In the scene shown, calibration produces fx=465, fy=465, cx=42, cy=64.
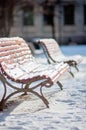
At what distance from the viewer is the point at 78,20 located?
155 ft

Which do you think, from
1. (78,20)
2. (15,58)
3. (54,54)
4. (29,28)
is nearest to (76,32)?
(78,20)

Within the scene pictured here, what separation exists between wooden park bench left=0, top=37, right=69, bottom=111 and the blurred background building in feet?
124

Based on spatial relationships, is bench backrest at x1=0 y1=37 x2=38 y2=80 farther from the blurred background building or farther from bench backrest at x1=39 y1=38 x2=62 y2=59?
the blurred background building

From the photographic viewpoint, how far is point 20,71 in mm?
7094

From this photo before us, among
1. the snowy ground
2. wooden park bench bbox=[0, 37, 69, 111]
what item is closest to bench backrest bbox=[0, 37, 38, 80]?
wooden park bench bbox=[0, 37, 69, 111]

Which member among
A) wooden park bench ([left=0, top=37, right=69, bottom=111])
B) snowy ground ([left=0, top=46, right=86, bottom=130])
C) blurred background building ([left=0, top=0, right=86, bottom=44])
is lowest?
blurred background building ([left=0, top=0, right=86, bottom=44])

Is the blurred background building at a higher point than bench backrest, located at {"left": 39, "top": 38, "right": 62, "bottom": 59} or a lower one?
lower

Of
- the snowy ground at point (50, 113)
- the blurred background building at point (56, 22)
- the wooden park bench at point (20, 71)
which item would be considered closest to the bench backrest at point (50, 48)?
the wooden park bench at point (20, 71)

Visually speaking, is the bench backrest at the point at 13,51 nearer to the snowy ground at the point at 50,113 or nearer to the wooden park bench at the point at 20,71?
the wooden park bench at the point at 20,71

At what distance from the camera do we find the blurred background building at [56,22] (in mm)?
46312

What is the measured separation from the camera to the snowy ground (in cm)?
551

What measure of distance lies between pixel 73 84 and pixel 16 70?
2685 mm

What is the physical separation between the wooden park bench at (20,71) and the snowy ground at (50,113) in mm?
194

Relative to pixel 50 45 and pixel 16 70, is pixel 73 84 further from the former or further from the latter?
pixel 16 70
